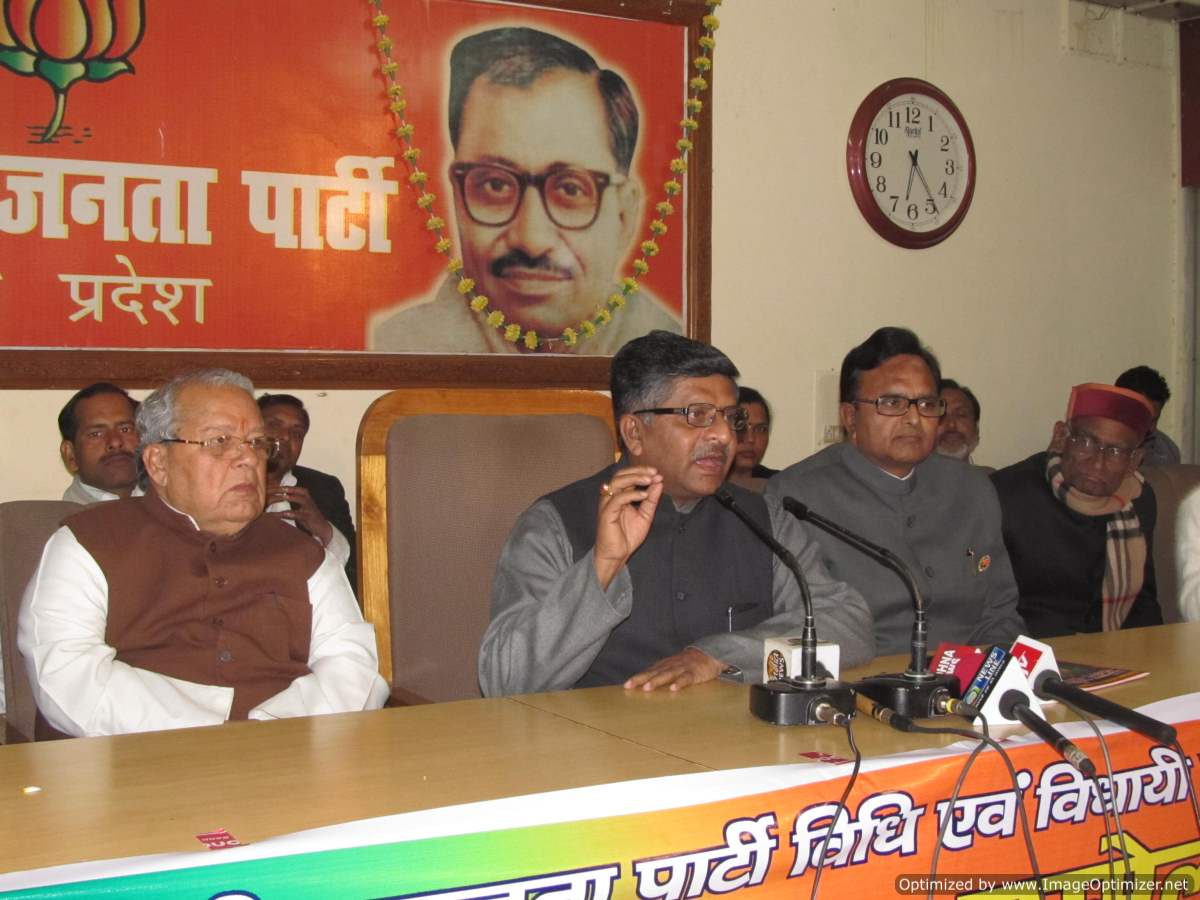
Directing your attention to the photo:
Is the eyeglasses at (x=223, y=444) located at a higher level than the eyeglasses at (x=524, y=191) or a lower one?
lower

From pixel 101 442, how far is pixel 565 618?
177 centimetres

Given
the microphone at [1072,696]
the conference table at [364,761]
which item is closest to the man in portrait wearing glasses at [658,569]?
the conference table at [364,761]

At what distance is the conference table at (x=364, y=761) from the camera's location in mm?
1269

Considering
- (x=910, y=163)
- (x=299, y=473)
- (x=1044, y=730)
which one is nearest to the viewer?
(x=1044, y=730)

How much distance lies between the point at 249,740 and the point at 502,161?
9.07 ft

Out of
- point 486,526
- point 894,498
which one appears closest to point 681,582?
point 486,526

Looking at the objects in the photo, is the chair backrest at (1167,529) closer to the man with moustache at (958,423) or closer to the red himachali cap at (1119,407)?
the red himachali cap at (1119,407)

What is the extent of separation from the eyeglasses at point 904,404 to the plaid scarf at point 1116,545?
0.72 m

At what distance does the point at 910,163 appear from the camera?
16.2 ft

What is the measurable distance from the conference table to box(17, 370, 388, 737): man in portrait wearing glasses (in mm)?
436

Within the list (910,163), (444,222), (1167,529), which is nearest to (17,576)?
(444,222)

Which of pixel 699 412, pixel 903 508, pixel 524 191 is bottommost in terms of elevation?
pixel 903 508

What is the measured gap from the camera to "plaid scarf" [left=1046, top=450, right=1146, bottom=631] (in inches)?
125

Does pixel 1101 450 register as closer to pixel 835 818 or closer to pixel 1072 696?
pixel 1072 696
